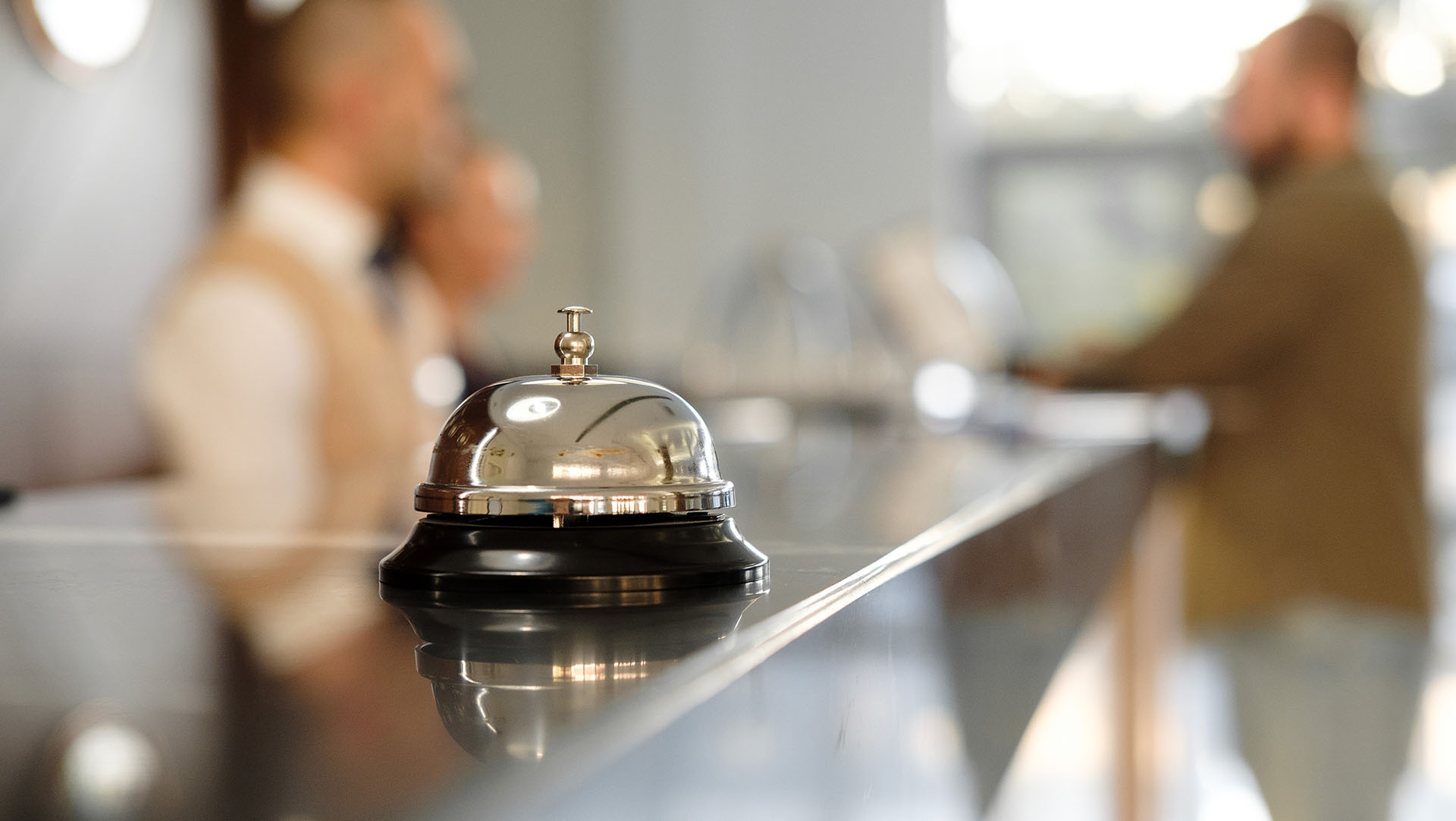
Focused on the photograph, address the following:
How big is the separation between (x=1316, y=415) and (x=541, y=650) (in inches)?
84.2

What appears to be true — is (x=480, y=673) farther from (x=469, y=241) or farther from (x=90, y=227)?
(x=90, y=227)

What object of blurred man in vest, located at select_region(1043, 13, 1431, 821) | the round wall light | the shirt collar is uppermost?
the round wall light

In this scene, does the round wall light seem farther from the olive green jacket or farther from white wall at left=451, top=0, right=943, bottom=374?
white wall at left=451, top=0, right=943, bottom=374

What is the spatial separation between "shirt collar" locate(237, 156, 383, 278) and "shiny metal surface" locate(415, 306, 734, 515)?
1217 mm

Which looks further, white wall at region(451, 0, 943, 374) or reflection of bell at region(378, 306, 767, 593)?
white wall at region(451, 0, 943, 374)

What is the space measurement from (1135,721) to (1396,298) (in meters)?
0.78

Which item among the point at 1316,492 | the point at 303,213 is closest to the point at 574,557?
the point at 303,213

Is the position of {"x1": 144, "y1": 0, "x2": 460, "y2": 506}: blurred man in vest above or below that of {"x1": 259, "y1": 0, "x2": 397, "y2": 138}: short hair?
below

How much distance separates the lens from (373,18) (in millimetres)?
1597

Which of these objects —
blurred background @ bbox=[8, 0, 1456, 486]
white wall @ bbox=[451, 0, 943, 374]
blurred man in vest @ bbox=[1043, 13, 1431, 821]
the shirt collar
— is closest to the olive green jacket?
blurred man in vest @ bbox=[1043, 13, 1431, 821]

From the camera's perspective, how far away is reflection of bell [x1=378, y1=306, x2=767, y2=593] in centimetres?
38

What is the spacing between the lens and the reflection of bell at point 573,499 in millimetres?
376

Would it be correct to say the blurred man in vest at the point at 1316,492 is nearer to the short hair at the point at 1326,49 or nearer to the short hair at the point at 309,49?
the short hair at the point at 1326,49

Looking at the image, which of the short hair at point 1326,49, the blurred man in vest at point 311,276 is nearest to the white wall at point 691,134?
the short hair at point 1326,49
